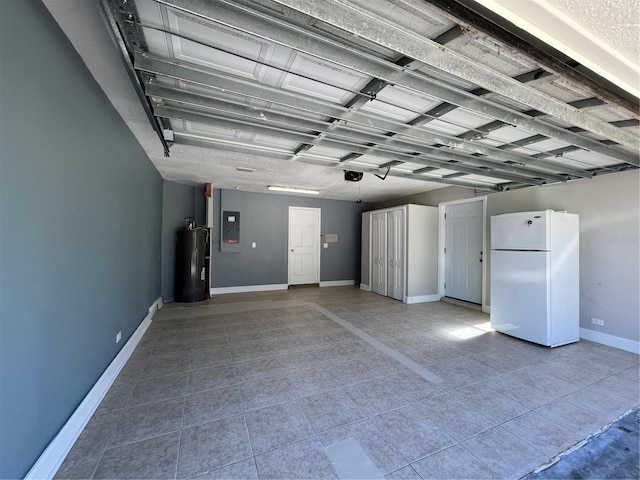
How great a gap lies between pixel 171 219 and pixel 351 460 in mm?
5412

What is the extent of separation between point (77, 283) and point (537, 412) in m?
3.60

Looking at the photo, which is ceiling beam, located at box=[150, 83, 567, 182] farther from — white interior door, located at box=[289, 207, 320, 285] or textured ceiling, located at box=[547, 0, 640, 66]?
white interior door, located at box=[289, 207, 320, 285]

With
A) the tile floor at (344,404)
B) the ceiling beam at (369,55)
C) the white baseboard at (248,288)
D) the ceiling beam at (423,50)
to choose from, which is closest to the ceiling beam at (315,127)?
the ceiling beam at (369,55)

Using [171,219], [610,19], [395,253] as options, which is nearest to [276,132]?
[610,19]

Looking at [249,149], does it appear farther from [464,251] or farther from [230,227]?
[464,251]

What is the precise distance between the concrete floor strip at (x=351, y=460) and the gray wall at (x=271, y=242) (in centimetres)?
520

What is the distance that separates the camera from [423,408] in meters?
2.04

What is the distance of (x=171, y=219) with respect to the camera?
5406 millimetres

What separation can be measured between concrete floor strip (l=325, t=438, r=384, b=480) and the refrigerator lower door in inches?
123

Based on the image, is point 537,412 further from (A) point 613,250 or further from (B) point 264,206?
(B) point 264,206

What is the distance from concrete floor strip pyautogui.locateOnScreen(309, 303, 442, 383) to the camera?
8.36ft

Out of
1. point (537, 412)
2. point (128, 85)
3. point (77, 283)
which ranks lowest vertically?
point (537, 412)

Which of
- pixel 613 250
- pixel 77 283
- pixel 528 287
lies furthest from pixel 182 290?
pixel 613 250

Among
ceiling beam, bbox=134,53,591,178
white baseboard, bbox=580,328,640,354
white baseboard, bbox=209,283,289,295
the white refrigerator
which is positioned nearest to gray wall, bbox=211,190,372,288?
white baseboard, bbox=209,283,289,295
